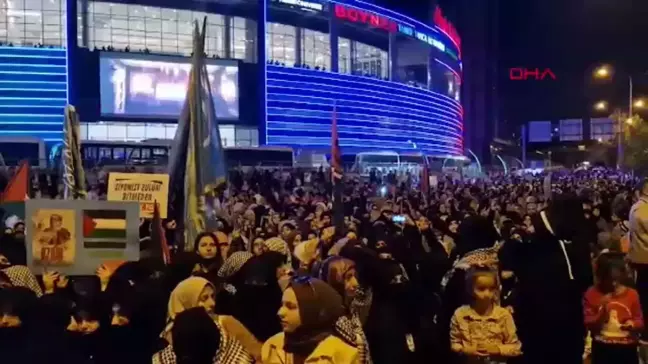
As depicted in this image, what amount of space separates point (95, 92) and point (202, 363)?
45.8 meters

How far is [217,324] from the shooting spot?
4.58m

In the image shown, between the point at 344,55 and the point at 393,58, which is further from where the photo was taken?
the point at 393,58

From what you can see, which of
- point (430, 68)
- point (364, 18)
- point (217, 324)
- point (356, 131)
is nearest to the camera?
A: point (217, 324)

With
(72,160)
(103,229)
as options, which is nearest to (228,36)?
(72,160)

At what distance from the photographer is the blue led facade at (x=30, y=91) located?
150 ft

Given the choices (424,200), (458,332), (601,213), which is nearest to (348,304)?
(458,332)

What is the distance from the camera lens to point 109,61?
48.4 meters

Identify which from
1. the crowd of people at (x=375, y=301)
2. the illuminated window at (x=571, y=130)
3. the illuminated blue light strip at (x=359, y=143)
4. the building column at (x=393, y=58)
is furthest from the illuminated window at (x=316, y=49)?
the crowd of people at (x=375, y=301)

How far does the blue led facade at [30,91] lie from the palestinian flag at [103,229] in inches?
1583

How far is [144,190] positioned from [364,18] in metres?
55.2

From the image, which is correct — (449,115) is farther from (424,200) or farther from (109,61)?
(424,200)

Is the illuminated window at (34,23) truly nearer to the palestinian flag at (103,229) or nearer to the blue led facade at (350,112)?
the blue led facade at (350,112)

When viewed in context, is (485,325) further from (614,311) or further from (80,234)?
(80,234)

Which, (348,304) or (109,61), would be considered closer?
(348,304)
